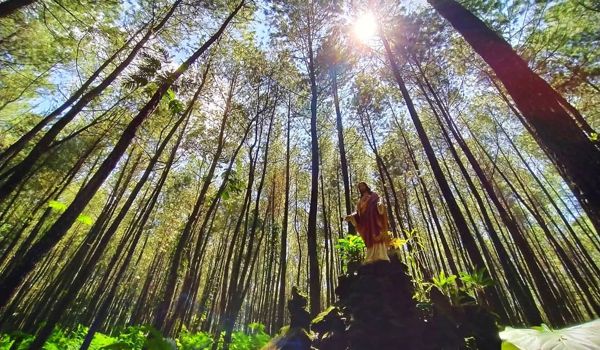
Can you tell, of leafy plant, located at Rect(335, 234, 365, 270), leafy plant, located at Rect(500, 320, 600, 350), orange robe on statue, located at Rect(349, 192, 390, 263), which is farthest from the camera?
leafy plant, located at Rect(335, 234, 365, 270)

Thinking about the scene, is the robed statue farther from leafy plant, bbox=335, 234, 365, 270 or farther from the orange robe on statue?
leafy plant, bbox=335, 234, 365, 270

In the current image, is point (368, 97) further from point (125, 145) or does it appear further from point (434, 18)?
point (125, 145)

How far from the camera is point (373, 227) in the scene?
5.72 m

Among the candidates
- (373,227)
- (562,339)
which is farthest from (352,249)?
(562,339)

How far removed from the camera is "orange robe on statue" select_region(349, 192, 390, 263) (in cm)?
560

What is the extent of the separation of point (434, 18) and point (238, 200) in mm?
15946

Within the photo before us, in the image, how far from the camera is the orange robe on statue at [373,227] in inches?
220

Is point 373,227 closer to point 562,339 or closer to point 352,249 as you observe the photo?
point 352,249

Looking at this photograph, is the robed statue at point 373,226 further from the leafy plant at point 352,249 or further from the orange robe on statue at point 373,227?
the leafy plant at point 352,249

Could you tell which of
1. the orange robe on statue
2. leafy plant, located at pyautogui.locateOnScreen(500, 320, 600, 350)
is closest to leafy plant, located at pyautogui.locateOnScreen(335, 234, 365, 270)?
the orange robe on statue

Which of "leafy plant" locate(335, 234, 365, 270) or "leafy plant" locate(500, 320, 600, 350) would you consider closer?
"leafy plant" locate(500, 320, 600, 350)

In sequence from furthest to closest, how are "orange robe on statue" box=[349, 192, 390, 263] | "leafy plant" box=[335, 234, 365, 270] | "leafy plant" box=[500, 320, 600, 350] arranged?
"leafy plant" box=[335, 234, 365, 270] → "orange robe on statue" box=[349, 192, 390, 263] → "leafy plant" box=[500, 320, 600, 350]

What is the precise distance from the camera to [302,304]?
6816 millimetres

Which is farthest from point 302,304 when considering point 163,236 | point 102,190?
point 102,190
